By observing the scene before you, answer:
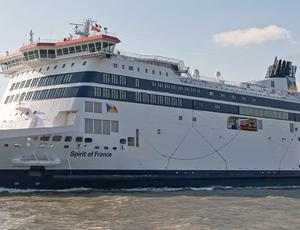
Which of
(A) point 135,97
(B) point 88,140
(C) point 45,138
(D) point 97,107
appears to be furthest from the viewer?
(A) point 135,97

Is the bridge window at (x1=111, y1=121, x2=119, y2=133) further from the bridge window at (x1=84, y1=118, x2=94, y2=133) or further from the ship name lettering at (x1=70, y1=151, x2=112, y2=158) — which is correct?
the ship name lettering at (x1=70, y1=151, x2=112, y2=158)

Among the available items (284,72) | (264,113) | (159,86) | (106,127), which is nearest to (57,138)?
(106,127)

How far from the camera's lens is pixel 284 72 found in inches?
1467

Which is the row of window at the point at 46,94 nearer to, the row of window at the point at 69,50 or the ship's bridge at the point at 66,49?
the ship's bridge at the point at 66,49

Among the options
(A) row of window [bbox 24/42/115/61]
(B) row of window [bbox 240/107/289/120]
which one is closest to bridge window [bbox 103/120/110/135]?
(A) row of window [bbox 24/42/115/61]

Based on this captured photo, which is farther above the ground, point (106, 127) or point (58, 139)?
point (106, 127)

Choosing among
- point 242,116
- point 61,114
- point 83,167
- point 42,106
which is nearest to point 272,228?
point 83,167

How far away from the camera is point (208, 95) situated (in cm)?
2841

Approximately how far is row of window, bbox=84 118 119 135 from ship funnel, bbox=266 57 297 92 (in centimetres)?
1876

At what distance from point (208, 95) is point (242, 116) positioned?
3.22 meters

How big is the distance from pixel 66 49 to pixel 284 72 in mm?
20426

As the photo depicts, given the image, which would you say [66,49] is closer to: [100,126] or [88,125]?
[88,125]

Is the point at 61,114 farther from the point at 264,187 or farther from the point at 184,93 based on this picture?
the point at 264,187

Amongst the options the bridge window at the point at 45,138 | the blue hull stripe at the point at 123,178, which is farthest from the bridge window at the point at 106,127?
the bridge window at the point at 45,138
